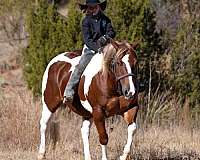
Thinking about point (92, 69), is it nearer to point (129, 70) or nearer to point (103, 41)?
point (103, 41)

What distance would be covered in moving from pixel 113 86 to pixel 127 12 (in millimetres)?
8054

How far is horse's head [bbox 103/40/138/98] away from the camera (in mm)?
7402

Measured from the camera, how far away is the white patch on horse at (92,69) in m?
8.05

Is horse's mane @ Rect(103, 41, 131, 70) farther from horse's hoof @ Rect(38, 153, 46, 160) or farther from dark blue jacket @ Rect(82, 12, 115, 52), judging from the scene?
horse's hoof @ Rect(38, 153, 46, 160)

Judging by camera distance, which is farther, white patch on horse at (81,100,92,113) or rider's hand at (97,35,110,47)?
white patch on horse at (81,100,92,113)

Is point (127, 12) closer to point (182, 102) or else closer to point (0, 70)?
point (182, 102)

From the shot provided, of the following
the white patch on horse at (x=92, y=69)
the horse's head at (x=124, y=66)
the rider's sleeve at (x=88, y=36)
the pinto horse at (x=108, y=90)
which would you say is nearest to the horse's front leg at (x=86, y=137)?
the pinto horse at (x=108, y=90)

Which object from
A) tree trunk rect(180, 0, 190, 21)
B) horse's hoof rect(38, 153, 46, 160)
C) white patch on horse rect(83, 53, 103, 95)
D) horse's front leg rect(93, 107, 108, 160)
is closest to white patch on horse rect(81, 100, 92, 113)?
white patch on horse rect(83, 53, 103, 95)

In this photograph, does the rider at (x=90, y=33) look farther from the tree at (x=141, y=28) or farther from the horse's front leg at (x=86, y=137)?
the tree at (x=141, y=28)

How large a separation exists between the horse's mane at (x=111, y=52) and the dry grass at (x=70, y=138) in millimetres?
1814

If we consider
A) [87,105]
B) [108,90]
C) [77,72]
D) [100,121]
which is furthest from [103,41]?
[100,121]

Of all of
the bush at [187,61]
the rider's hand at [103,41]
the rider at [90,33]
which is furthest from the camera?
the bush at [187,61]

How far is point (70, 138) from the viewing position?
11500mm

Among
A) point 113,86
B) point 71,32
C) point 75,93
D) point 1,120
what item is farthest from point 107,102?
point 71,32
